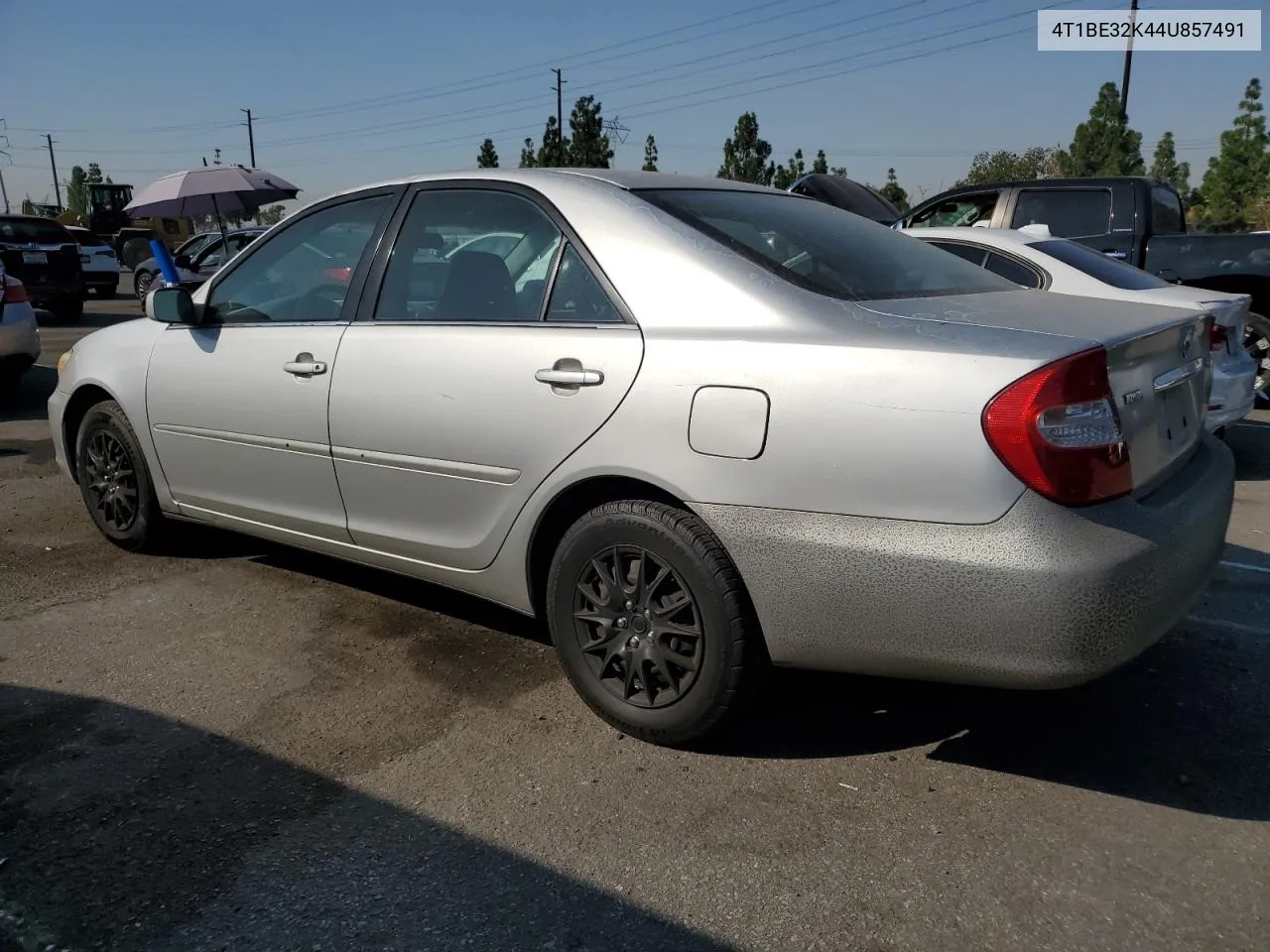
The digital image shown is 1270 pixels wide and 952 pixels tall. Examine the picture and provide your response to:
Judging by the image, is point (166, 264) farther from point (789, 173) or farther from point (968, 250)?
point (789, 173)

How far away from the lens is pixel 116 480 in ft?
15.1

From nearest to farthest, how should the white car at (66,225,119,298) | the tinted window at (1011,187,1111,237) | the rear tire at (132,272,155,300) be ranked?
the tinted window at (1011,187,1111,237) < the rear tire at (132,272,155,300) < the white car at (66,225,119,298)

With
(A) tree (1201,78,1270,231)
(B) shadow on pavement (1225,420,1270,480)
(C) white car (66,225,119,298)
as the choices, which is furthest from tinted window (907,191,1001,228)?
(A) tree (1201,78,1270,231)

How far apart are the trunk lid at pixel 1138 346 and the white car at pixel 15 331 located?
7.92 m

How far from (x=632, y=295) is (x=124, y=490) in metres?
2.89

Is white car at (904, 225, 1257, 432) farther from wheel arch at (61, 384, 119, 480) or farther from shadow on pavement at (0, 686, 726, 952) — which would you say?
shadow on pavement at (0, 686, 726, 952)

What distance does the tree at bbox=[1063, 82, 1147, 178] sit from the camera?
35750 mm

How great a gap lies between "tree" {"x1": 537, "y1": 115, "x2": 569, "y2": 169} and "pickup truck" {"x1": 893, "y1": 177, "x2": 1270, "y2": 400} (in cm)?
3726

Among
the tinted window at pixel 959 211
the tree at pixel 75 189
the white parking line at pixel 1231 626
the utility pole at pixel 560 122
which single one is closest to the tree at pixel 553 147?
the utility pole at pixel 560 122

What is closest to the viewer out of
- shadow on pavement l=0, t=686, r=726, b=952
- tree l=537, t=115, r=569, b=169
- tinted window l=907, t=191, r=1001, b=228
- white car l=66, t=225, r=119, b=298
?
shadow on pavement l=0, t=686, r=726, b=952

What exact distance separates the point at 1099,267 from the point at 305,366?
189 inches

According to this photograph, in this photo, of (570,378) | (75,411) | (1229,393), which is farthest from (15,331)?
(1229,393)

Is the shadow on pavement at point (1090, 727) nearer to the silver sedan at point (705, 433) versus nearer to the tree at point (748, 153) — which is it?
the silver sedan at point (705, 433)

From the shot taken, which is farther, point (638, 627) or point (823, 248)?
point (823, 248)
